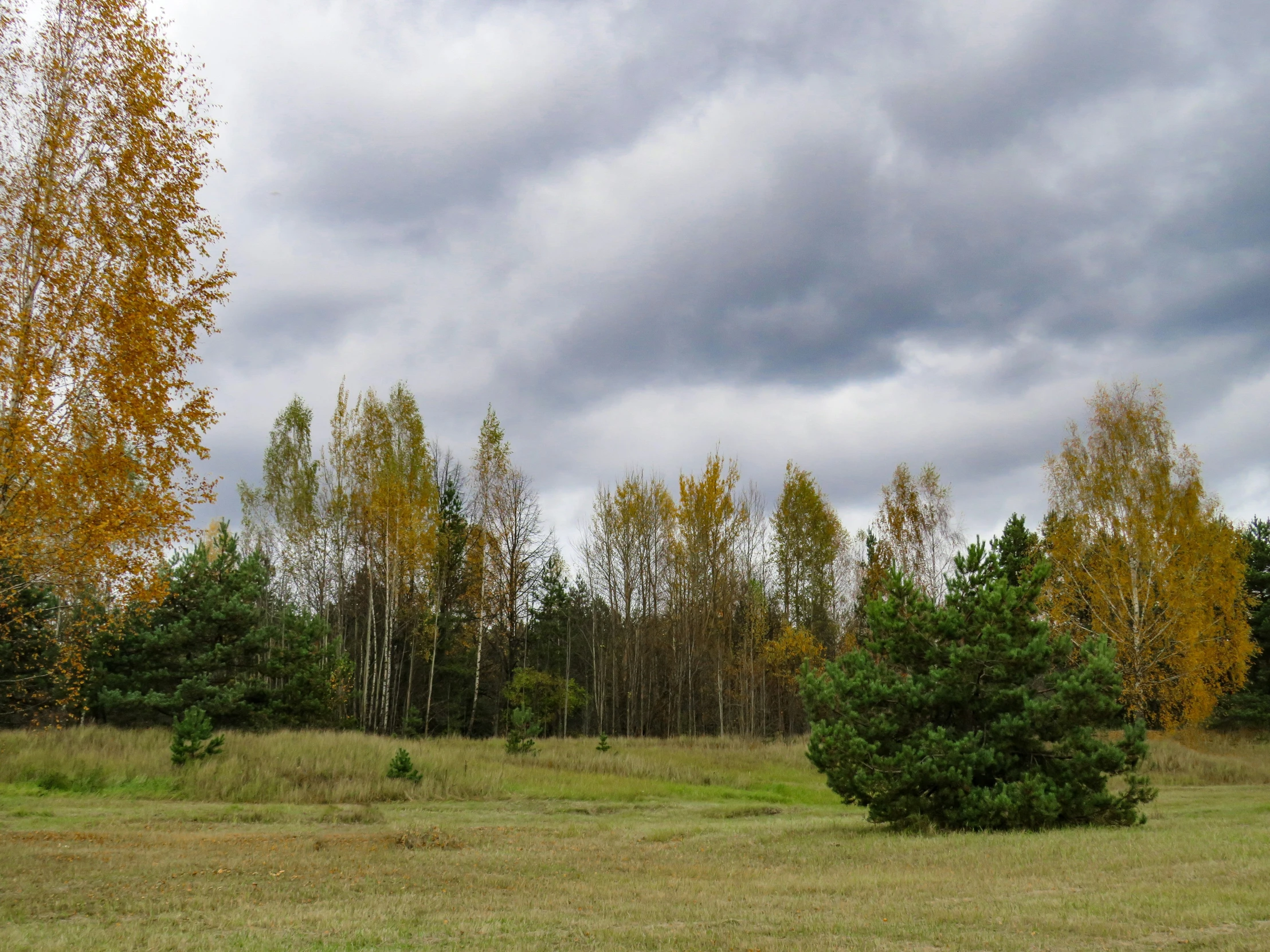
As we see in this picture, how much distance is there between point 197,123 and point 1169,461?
2943 cm

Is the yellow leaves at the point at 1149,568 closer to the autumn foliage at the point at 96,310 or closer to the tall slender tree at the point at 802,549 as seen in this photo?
the tall slender tree at the point at 802,549

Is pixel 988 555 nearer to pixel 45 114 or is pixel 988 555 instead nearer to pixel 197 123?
pixel 197 123

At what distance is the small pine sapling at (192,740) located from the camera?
1856 cm

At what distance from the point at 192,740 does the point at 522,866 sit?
1187 cm

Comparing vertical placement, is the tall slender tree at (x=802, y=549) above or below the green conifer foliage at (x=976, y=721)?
above

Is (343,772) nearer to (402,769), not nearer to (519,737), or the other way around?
(402,769)

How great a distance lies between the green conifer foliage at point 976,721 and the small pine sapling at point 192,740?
13.3 meters

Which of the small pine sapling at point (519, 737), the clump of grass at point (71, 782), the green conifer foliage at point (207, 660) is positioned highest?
the green conifer foliage at point (207, 660)

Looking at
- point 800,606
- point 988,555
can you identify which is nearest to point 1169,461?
point 988,555

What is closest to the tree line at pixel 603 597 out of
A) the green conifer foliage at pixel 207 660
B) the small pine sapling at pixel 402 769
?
the green conifer foliage at pixel 207 660

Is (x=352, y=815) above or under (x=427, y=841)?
under

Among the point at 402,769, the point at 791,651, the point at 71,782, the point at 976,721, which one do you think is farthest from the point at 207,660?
the point at 791,651

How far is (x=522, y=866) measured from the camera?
1037 centimetres

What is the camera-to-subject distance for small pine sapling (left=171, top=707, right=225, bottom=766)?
60.9 ft
